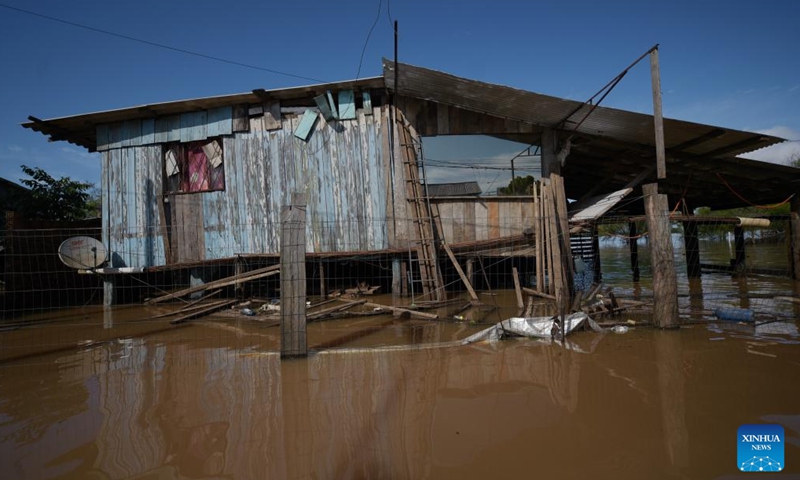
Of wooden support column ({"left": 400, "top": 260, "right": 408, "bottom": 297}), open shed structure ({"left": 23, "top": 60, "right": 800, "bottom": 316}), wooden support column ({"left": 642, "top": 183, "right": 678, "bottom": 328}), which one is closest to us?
wooden support column ({"left": 642, "top": 183, "right": 678, "bottom": 328})

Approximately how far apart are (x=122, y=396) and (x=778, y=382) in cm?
610

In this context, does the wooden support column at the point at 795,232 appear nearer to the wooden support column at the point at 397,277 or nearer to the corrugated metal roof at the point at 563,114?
the corrugated metal roof at the point at 563,114

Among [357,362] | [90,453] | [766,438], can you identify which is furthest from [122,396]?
[766,438]

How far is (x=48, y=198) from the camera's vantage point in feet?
42.0

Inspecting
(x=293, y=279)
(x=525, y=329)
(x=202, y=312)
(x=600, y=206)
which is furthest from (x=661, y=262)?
(x=202, y=312)

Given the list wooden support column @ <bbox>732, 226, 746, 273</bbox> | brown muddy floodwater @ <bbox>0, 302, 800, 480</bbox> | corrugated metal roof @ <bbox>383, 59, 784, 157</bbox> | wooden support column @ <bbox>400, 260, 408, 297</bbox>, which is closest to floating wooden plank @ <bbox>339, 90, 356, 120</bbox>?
corrugated metal roof @ <bbox>383, 59, 784, 157</bbox>

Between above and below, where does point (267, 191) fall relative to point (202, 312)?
above

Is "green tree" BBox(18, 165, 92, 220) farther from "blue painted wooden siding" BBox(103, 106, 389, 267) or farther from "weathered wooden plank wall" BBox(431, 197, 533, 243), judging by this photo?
"weathered wooden plank wall" BBox(431, 197, 533, 243)

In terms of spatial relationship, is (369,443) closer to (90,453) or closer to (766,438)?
(90,453)

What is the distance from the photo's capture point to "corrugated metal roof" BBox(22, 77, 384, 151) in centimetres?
892

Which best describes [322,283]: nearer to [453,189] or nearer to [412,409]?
[453,189]

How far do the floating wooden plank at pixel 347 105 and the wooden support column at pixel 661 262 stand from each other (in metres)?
6.24

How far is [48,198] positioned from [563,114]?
616 inches

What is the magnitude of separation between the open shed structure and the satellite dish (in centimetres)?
64
